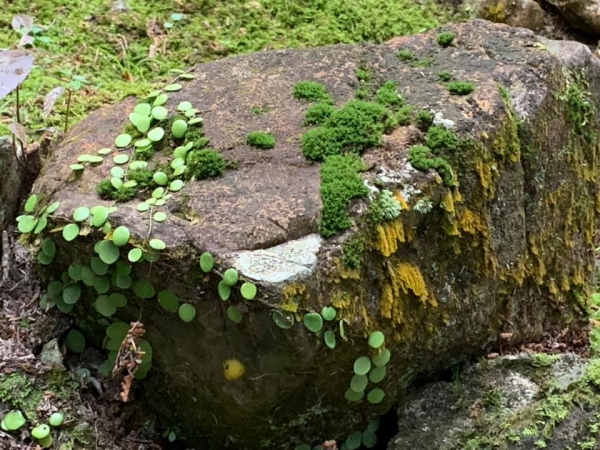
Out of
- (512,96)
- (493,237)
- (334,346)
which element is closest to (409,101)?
(512,96)

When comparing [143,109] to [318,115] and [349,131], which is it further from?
[349,131]

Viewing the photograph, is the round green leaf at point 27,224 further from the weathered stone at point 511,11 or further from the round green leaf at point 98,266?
the weathered stone at point 511,11

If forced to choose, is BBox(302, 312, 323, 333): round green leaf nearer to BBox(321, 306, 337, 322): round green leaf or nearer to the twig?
BBox(321, 306, 337, 322): round green leaf

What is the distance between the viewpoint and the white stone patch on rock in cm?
218

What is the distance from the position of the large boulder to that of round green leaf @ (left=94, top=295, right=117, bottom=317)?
0.01 metres

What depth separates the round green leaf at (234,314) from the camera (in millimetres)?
2246

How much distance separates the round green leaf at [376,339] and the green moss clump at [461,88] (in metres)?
1.05

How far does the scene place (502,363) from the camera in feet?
9.34

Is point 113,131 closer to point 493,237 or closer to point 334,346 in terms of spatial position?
point 334,346

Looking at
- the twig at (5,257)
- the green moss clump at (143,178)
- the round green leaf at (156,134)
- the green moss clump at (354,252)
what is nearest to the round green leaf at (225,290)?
the green moss clump at (354,252)

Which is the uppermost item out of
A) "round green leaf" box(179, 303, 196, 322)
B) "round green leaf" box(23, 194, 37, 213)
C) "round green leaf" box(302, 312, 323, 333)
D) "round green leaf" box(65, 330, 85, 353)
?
"round green leaf" box(23, 194, 37, 213)

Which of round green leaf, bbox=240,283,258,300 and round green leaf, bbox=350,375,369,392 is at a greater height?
round green leaf, bbox=240,283,258,300

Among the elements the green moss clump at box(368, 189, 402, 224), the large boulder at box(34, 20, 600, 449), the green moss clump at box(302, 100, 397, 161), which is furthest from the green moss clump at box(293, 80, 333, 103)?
the green moss clump at box(368, 189, 402, 224)

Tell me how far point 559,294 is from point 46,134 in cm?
249
